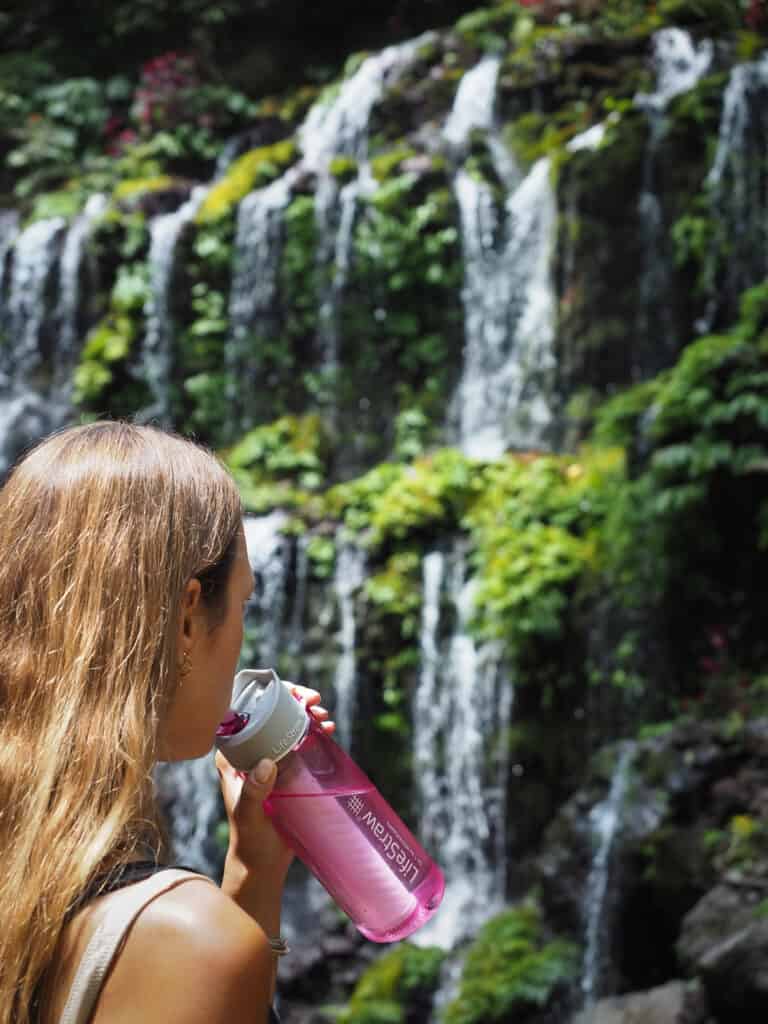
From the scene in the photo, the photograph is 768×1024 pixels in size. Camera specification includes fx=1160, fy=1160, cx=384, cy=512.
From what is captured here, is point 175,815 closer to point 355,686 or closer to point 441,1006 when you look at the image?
point 355,686

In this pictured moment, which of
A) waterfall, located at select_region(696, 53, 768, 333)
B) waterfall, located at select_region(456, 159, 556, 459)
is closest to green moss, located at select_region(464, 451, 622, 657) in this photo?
waterfall, located at select_region(456, 159, 556, 459)

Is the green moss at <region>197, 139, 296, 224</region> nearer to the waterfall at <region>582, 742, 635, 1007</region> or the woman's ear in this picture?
the waterfall at <region>582, 742, 635, 1007</region>

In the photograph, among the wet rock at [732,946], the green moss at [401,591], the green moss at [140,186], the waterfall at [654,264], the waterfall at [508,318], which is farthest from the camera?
the green moss at [140,186]

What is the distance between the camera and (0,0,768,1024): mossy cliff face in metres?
6.36

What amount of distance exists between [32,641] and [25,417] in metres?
9.96

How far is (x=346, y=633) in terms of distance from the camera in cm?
846

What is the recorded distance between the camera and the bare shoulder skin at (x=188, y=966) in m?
0.97

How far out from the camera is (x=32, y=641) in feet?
3.77

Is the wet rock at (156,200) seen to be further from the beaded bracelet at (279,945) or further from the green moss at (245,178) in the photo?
the beaded bracelet at (279,945)

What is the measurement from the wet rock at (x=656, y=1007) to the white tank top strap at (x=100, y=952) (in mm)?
4471

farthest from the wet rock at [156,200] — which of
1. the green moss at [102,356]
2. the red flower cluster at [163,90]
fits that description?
the red flower cluster at [163,90]

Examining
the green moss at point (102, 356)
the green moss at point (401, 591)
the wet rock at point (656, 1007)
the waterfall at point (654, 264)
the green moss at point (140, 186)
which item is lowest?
the wet rock at point (656, 1007)

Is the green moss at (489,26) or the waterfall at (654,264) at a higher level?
the green moss at (489,26)

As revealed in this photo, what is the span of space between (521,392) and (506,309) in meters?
0.77
